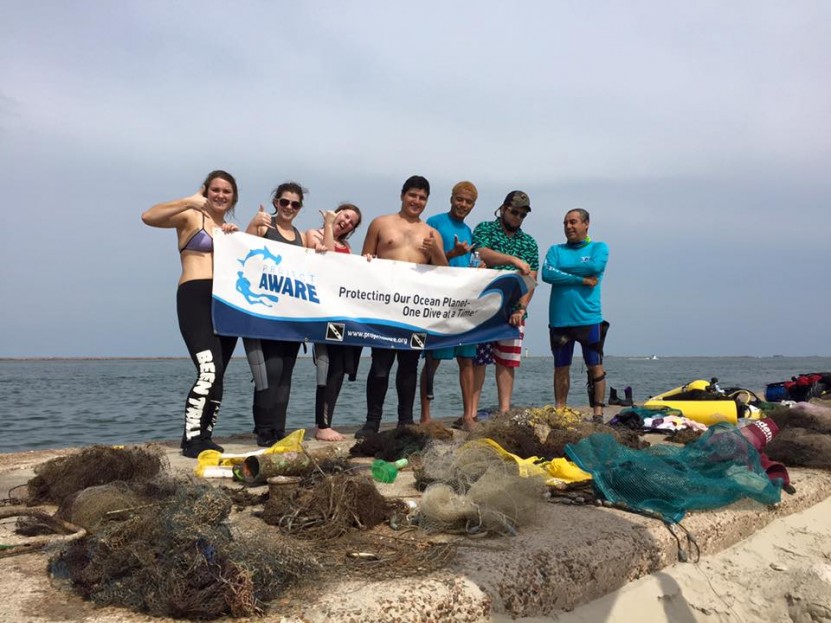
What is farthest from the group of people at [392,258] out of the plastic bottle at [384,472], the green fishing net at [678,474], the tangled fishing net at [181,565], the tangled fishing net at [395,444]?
the tangled fishing net at [181,565]

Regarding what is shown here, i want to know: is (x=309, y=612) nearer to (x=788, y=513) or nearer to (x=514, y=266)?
(x=788, y=513)

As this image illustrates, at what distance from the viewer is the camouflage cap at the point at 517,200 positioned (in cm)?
696

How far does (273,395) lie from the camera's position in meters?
5.61

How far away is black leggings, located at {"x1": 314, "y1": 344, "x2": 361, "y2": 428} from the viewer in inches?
242

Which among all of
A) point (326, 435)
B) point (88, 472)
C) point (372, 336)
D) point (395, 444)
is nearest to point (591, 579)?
point (395, 444)

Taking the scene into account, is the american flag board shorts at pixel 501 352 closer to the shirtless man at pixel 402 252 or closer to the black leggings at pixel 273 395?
the shirtless man at pixel 402 252

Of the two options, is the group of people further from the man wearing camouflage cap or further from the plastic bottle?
the plastic bottle

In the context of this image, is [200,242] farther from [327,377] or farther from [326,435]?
[326,435]

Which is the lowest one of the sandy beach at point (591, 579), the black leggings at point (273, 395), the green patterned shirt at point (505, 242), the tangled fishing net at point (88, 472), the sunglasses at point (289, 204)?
the sandy beach at point (591, 579)

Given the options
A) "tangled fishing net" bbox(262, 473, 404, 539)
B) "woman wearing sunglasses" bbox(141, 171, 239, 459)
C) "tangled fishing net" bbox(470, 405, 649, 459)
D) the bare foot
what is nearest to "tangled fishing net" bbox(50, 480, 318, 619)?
"tangled fishing net" bbox(262, 473, 404, 539)

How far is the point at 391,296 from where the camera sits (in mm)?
6629

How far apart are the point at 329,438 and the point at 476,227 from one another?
117 inches

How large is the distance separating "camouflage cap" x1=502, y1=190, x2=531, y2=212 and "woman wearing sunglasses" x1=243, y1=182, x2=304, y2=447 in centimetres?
228

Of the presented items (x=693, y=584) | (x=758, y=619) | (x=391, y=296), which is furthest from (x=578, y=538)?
(x=391, y=296)
